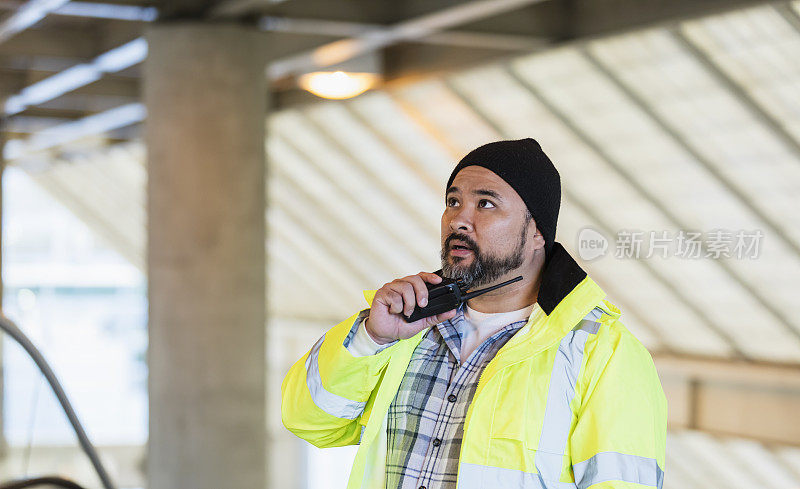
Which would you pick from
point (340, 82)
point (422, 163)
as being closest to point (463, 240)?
point (340, 82)

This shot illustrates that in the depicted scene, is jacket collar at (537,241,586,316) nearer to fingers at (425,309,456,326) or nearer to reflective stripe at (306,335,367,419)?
fingers at (425,309,456,326)

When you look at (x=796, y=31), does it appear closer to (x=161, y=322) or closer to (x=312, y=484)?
(x=161, y=322)

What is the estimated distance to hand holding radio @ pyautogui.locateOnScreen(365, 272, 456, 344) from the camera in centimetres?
279

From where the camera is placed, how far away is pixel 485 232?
2916 millimetres

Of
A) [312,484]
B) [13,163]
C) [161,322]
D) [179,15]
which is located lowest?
[312,484]

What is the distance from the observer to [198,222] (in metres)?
Result: 9.47

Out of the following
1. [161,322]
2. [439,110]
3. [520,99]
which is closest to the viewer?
[161,322]

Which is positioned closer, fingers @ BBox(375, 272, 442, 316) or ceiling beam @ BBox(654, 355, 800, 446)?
fingers @ BBox(375, 272, 442, 316)

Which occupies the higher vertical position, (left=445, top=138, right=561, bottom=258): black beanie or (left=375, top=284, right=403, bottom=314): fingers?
(left=445, top=138, right=561, bottom=258): black beanie

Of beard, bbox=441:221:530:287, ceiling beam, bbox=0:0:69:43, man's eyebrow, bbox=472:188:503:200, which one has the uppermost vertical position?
ceiling beam, bbox=0:0:69:43

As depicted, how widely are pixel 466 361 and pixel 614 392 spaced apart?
20.0 inches

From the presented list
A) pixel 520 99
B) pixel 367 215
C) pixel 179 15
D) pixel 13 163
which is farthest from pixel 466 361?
pixel 13 163
